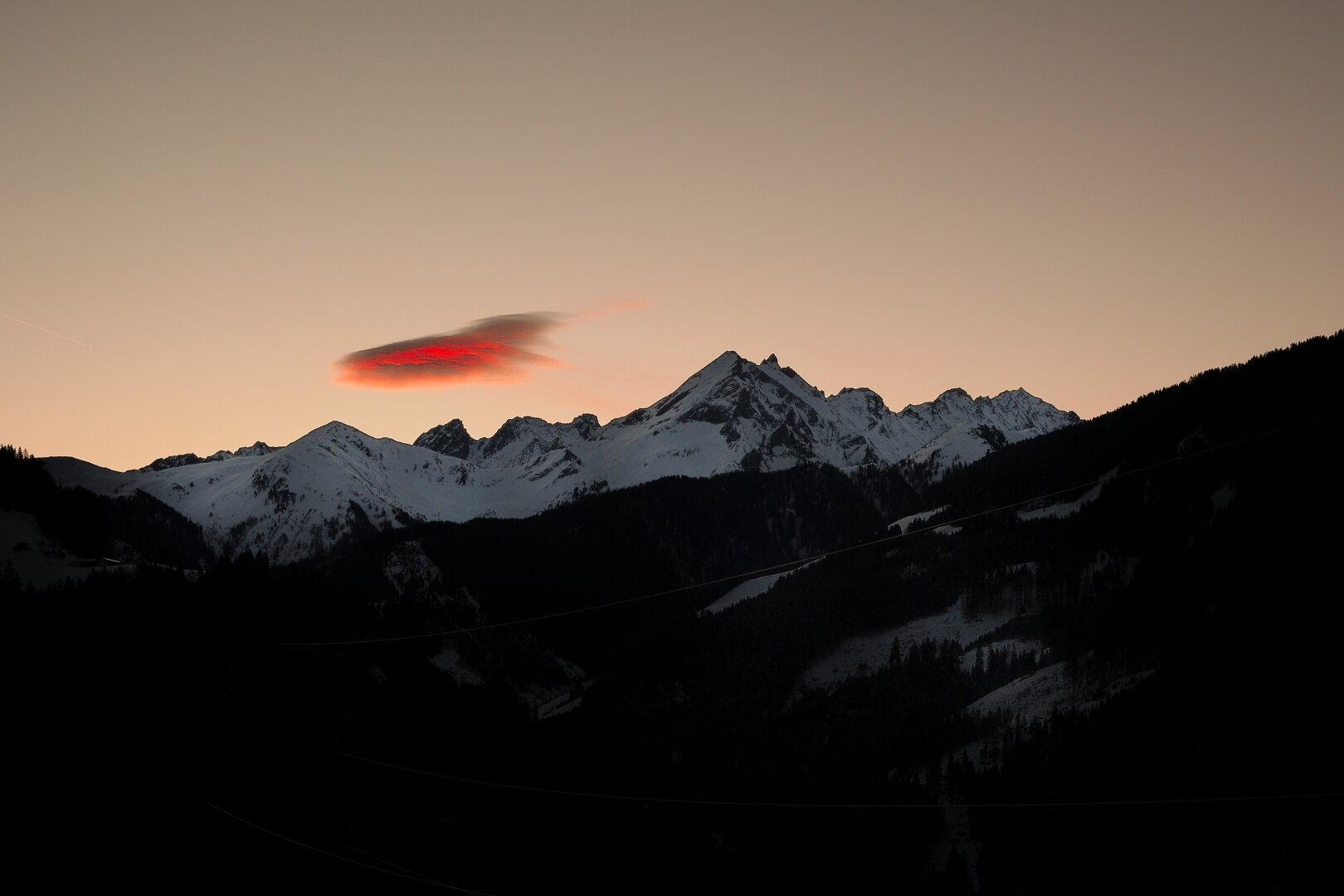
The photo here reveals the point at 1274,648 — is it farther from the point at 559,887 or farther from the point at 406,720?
the point at 406,720

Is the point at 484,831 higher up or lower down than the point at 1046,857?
higher up

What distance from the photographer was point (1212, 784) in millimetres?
173875

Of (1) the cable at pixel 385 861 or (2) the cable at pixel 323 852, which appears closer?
(2) the cable at pixel 323 852

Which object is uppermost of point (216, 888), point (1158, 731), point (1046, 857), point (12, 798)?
point (12, 798)

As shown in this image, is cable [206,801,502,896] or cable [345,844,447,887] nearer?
cable [206,801,502,896]

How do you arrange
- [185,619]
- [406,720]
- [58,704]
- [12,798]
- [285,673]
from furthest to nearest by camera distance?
[406,720] < [285,673] < [185,619] < [58,704] < [12,798]

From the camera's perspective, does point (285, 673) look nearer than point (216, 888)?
No

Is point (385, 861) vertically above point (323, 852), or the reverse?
point (323, 852)

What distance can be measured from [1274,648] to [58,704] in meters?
180

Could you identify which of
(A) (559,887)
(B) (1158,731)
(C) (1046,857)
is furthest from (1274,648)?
(A) (559,887)

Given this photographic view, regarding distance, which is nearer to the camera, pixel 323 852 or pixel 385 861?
pixel 323 852

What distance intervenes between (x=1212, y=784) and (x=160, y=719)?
143421 millimetres

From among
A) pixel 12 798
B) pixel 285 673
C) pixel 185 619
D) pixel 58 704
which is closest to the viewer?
pixel 12 798

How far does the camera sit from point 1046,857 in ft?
575
